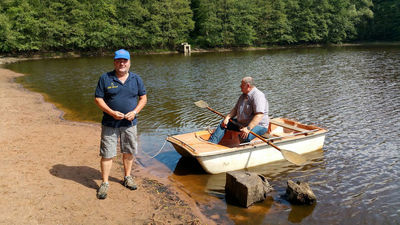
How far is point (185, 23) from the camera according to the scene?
61531 millimetres

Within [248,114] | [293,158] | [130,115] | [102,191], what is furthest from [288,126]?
[102,191]

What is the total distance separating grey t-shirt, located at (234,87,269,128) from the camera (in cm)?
732

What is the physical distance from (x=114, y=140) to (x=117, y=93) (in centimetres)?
79

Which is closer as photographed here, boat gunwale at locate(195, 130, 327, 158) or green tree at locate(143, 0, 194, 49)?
boat gunwale at locate(195, 130, 327, 158)

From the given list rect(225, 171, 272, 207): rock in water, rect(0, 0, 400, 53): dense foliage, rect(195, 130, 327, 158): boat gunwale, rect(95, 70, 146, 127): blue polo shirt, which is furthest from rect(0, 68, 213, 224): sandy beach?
rect(0, 0, 400, 53): dense foliage

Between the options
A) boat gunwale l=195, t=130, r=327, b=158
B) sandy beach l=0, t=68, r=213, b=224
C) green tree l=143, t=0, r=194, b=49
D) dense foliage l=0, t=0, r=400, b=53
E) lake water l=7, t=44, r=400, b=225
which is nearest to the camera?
sandy beach l=0, t=68, r=213, b=224

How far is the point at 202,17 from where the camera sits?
2547 inches

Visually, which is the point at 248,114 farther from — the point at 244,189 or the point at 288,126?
the point at 244,189

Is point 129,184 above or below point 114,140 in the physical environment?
below

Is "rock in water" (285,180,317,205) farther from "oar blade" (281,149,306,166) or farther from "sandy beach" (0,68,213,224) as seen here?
"sandy beach" (0,68,213,224)

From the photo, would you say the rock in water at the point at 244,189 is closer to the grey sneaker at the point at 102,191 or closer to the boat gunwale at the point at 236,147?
the boat gunwale at the point at 236,147

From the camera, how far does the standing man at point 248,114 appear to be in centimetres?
734

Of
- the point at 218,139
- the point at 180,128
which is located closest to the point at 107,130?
the point at 218,139

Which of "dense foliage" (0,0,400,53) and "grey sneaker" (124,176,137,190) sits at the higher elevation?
"dense foliage" (0,0,400,53)
